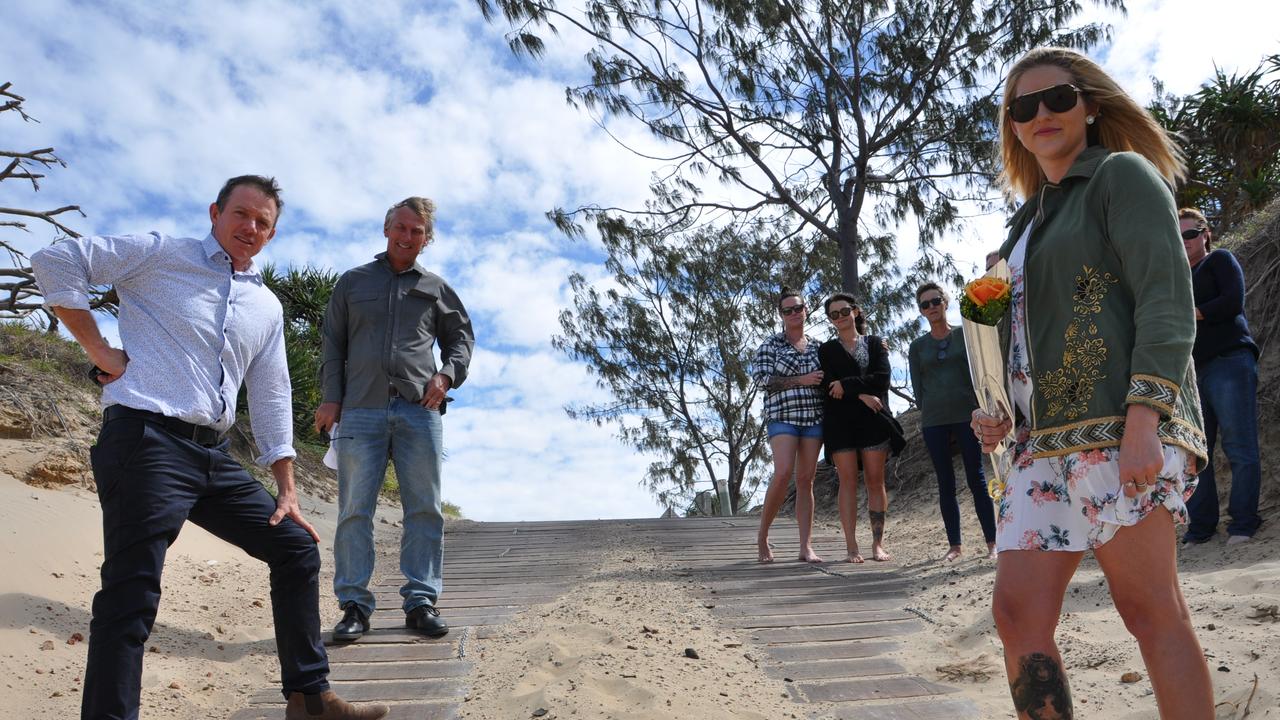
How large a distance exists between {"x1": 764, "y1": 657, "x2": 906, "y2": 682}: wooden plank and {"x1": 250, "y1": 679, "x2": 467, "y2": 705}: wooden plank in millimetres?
1333

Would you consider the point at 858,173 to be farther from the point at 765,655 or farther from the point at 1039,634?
the point at 1039,634

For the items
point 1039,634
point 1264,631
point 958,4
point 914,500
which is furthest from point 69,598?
point 958,4

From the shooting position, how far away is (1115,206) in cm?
203

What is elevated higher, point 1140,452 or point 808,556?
point 1140,452

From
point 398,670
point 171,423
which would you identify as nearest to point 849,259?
point 398,670

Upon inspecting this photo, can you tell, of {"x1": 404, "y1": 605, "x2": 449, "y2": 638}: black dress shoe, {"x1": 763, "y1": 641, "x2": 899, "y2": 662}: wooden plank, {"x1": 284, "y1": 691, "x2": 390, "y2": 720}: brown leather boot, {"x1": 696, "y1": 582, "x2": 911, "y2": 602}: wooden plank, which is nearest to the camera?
{"x1": 284, "y1": 691, "x2": 390, "y2": 720}: brown leather boot

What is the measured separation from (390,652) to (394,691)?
63 cm

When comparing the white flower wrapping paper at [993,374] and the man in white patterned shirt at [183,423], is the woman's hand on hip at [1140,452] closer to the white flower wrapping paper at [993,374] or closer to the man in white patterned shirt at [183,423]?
the white flower wrapping paper at [993,374]

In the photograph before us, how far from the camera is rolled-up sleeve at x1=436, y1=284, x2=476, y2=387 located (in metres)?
4.99

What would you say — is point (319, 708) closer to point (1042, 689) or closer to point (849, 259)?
point (1042, 689)

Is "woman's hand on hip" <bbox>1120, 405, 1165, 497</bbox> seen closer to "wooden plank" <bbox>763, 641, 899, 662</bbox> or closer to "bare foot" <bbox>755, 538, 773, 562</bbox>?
"wooden plank" <bbox>763, 641, 899, 662</bbox>

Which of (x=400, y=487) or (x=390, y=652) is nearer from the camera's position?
(x=390, y=652)

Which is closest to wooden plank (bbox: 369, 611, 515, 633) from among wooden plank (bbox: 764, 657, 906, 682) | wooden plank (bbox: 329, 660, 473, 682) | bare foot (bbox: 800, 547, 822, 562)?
wooden plank (bbox: 329, 660, 473, 682)

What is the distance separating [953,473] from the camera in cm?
652
